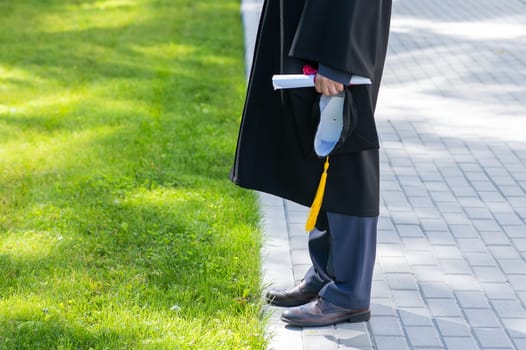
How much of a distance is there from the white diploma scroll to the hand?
0.04 m

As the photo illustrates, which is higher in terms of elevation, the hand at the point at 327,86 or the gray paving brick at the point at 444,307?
the hand at the point at 327,86

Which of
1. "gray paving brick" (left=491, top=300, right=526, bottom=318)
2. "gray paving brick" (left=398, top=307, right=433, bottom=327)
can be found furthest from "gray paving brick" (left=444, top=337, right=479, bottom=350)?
"gray paving brick" (left=491, top=300, right=526, bottom=318)

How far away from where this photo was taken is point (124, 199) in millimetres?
5492

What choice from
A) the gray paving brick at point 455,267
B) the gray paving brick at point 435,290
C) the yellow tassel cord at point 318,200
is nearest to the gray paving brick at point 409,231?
the gray paving brick at point 455,267

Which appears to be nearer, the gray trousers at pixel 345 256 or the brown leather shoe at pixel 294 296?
the gray trousers at pixel 345 256

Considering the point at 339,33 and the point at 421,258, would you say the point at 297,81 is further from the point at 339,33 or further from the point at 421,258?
the point at 421,258

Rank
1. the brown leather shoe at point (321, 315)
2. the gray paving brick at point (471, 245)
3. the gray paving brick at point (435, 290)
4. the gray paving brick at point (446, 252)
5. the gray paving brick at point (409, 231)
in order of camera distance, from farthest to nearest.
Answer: the gray paving brick at point (409, 231) < the gray paving brick at point (471, 245) < the gray paving brick at point (446, 252) < the gray paving brick at point (435, 290) < the brown leather shoe at point (321, 315)

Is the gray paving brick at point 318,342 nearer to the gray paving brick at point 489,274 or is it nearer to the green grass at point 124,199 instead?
the green grass at point 124,199

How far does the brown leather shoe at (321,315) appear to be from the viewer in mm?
4039

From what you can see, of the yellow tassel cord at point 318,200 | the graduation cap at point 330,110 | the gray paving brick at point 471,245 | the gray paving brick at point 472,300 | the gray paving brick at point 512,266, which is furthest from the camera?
the gray paving brick at point 471,245

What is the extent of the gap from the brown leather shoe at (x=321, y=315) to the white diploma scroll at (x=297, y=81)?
105 cm

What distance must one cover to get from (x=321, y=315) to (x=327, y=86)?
3.64 ft

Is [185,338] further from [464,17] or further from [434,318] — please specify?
[464,17]

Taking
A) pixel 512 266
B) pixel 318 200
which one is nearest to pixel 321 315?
pixel 318 200
